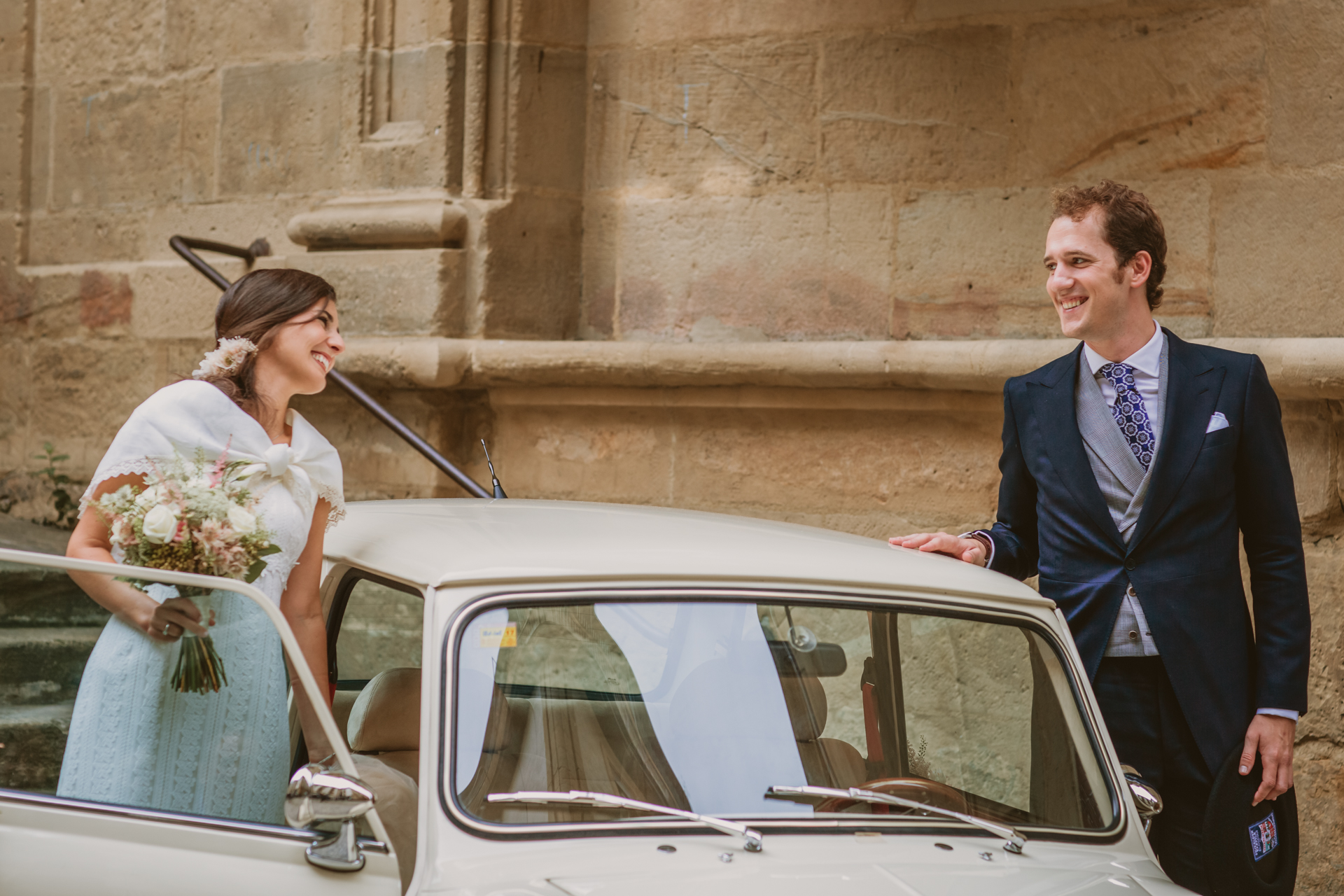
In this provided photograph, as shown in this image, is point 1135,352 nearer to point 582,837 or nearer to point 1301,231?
point 582,837

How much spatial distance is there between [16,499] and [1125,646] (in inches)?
237

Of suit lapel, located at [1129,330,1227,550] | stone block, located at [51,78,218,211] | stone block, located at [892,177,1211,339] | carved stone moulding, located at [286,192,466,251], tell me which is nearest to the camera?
suit lapel, located at [1129,330,1227,550]

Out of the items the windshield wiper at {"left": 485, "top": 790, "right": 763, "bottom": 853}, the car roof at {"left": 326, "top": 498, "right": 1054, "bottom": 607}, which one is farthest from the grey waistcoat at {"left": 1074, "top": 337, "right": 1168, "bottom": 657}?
the windshield wiper at {"left": 485, "top": 790, "right": 763, "bottom": 853}

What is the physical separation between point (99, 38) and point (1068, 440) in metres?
5.81

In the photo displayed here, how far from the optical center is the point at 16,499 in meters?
6.98

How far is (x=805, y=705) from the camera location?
232 cm

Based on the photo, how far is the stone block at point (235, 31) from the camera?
6227 millimetres

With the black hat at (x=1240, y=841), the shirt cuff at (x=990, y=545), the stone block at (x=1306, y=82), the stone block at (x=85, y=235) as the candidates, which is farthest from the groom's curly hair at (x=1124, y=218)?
the stone block at (x=85, y=235)

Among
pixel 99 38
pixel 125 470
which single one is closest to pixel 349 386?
pixel 99 38

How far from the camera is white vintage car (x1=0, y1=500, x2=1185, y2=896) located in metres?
2.05

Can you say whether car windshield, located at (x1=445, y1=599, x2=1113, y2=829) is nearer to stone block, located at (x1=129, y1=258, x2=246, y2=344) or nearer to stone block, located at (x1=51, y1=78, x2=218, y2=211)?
stone block, located at (x1=129, y1=258, x2=246, y2=344)

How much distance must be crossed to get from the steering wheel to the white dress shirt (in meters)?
0.60

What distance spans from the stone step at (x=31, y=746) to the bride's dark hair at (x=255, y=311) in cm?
89

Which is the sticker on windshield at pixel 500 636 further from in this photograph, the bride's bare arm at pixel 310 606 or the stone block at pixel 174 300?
the stone block at pixel 174 300
